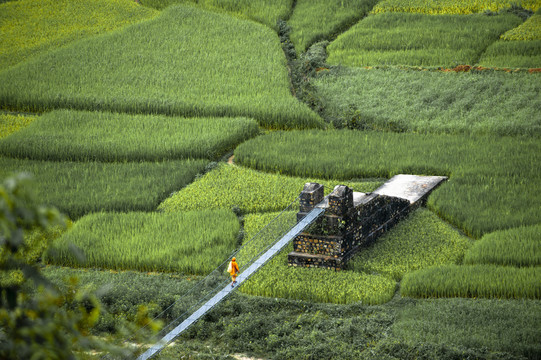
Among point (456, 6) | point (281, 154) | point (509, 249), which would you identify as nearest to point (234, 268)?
point (509, 249)

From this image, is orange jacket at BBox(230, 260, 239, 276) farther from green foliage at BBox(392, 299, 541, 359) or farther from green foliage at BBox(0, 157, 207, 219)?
green foliage at BBox(0, 157, 207, 219)

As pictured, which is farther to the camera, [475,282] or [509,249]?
[509,249]


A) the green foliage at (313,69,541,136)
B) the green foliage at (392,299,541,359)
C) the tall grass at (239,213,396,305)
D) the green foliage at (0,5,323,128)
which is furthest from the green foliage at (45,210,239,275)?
the green foliage at (313,69,541,136)

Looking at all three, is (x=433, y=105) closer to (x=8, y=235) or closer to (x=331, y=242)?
(x=331, y=242)

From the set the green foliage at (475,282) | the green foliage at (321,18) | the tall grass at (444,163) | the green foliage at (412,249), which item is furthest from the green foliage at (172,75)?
the green foliage at (475,282)

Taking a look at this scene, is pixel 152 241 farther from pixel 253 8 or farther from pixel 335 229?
pixel 253 8

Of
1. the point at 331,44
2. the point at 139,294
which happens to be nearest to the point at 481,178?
the point at 139,294
